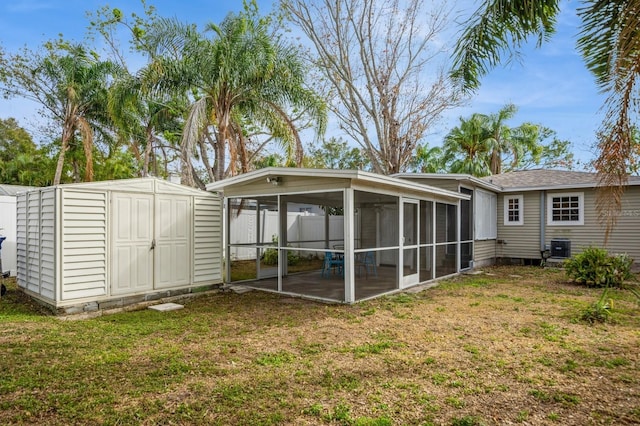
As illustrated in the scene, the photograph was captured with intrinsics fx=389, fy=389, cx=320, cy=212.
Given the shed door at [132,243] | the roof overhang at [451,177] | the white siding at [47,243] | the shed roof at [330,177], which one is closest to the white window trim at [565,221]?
the roof overhang at [451,177]

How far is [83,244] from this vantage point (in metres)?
5.96

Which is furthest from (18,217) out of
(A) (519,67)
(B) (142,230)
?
(A) (519,67)

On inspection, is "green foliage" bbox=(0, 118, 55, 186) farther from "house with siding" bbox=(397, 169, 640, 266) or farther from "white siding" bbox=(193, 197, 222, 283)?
"house with siding" bbox=(397, 169, 640, 266)

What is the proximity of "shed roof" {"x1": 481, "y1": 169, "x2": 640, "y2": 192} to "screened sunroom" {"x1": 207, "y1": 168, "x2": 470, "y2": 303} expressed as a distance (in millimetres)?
2846

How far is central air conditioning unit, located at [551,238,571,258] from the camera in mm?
11766

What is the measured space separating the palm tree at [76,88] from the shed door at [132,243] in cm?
855

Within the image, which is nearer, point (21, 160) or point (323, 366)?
point (323, 366)

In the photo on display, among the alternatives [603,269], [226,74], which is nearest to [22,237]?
[226,74]

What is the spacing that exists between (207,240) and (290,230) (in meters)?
6.40

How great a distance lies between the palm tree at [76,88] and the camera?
14.0m

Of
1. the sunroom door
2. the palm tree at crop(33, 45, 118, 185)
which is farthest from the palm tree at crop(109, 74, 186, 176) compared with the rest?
the sunroom door

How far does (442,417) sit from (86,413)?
268cm

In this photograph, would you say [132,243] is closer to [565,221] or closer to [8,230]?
[8,230]

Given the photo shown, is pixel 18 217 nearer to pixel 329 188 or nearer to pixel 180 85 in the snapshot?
pixel 180 85
